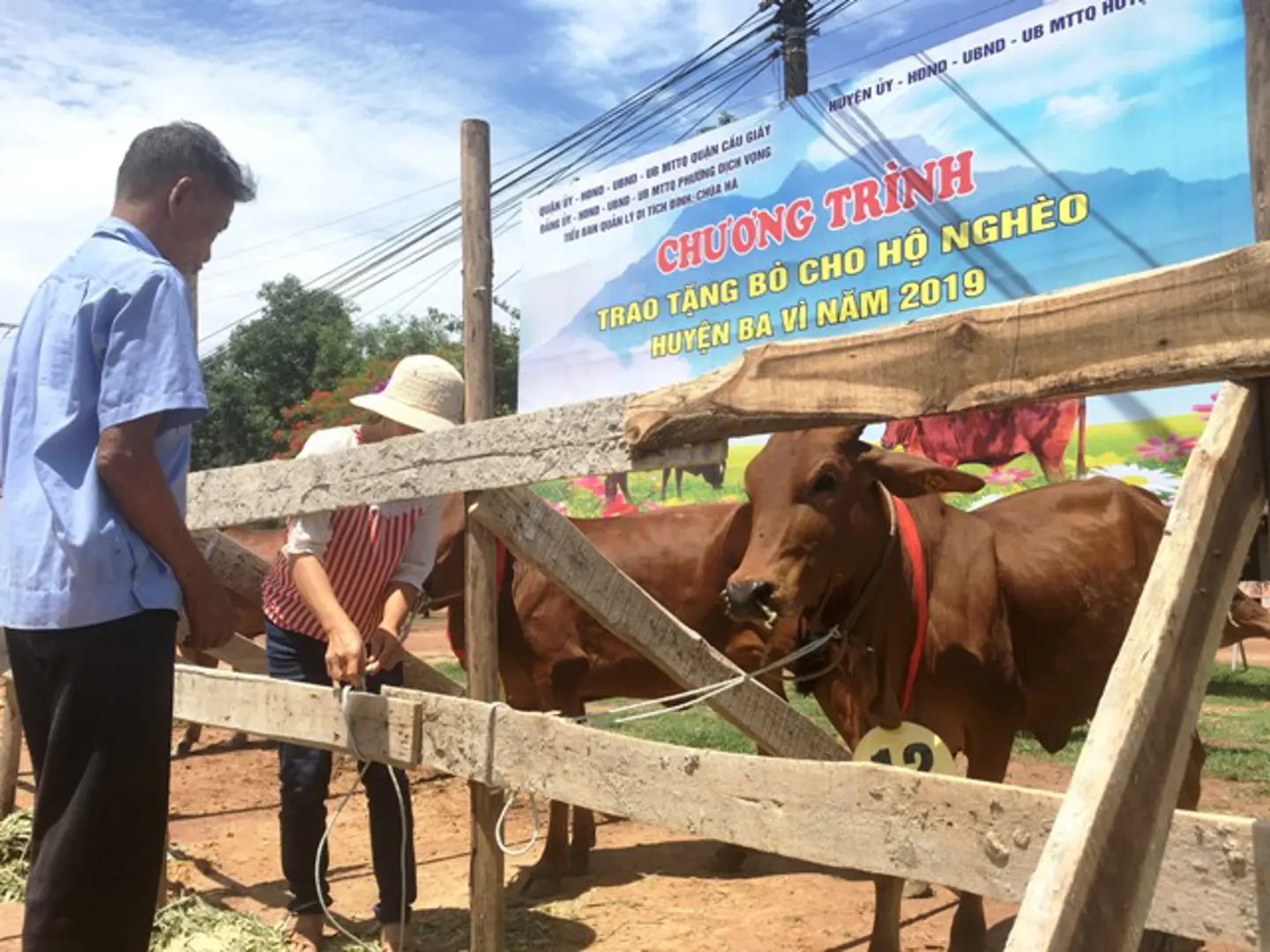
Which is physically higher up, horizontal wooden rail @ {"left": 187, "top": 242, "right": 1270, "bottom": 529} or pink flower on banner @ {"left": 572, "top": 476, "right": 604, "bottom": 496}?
pink flower on banner @ {"left": 572, "top": 476, "right": 604, "bottom": 496}

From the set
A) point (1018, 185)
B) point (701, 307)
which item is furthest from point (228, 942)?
point (701, 307)

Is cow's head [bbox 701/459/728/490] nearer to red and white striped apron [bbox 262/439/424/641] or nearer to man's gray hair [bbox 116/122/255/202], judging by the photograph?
red and white striped apron [bbox 262/439/424/641]

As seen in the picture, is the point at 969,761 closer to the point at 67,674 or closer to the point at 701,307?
the point at 67,674

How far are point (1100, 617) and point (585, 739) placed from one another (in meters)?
2.50

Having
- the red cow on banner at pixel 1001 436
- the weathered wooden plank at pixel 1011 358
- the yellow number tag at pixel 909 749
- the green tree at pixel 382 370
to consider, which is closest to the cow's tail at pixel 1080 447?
the red cow on banner at pixel 1001 436

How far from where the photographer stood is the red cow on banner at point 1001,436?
11008 mm

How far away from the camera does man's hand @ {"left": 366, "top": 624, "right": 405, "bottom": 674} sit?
11.5ft

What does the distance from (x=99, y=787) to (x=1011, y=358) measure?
194 cm

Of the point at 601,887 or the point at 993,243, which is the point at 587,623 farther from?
the point at 993,243

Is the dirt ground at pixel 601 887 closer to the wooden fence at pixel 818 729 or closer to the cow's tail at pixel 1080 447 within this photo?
the wooden fence at pixel 818 729

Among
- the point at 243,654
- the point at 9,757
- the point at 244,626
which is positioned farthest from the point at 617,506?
the point at 243,654

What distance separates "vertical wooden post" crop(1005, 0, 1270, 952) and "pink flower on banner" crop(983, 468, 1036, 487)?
9971mm

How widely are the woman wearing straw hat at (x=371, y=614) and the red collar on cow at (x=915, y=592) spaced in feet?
5.14

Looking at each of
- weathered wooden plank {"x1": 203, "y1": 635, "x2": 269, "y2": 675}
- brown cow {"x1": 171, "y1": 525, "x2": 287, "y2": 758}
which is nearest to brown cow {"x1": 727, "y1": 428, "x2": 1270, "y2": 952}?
weathered wooden plank {"x1": 203, "y1": 635, "x2": 269, "y2": 675}
